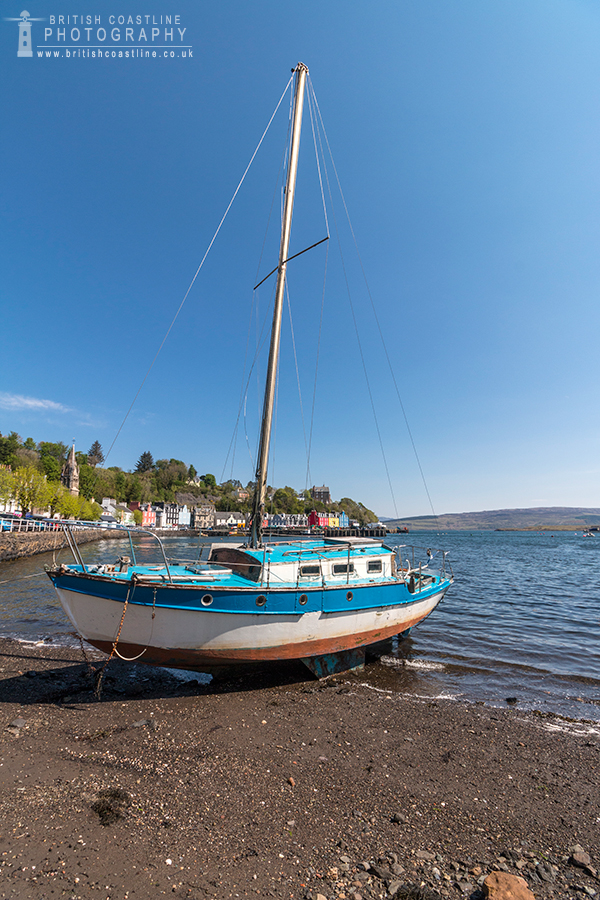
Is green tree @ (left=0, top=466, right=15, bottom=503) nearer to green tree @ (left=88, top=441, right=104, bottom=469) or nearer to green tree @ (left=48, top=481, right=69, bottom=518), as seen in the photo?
green tree @ (left=48, top=481, right=69, bottom=518)

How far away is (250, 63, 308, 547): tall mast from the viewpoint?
1255cm

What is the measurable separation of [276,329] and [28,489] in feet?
193

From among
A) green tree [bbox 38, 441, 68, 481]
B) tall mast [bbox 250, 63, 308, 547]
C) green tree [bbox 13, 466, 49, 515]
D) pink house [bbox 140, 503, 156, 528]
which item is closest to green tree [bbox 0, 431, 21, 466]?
green tree [bbox 38, 441, 68, 481]

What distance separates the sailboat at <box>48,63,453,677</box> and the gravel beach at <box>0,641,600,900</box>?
1.31 meters

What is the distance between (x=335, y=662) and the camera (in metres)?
11.5

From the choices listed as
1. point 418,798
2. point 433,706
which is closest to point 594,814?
point 418,798

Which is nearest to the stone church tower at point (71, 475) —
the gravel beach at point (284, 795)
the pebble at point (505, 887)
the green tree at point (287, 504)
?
the green tree at point (287, 504)

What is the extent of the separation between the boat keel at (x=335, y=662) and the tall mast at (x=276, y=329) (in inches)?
145

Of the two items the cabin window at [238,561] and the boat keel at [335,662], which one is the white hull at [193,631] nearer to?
the boat keel at [335,662]

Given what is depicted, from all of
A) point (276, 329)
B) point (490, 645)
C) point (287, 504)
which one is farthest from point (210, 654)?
point (287, 504)

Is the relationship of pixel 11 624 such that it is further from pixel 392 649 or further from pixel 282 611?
pixel 392 649

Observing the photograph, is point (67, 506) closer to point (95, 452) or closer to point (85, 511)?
point (85, 511)

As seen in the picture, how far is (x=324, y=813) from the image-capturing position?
5.61m

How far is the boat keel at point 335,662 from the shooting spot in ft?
35.9
